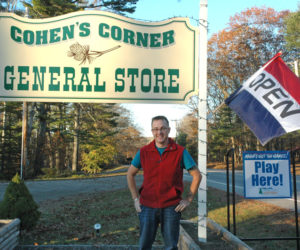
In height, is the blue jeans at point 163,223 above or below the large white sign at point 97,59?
below

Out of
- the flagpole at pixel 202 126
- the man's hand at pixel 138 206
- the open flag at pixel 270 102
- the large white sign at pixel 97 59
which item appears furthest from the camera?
the large white sign at pixel 97 59

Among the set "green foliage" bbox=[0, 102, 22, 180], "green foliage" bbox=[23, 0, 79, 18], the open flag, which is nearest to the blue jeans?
the open flag

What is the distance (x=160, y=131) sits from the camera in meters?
3.28

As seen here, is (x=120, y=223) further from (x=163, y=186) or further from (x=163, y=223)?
(x=163, y=186)

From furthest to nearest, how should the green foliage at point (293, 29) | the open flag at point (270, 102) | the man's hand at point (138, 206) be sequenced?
the green foliage at point (293, 29), the open flag at point (270, 102), the man's hand at point (138, 206)

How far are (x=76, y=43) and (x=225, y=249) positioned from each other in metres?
3.85

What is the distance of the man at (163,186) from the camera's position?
322 centimetres

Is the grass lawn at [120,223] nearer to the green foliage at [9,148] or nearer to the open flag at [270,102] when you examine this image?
the open flag at [270,102]

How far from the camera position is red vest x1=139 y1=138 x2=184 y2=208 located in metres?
3.22

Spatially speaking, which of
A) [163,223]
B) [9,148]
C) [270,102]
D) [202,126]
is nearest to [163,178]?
[163,223]

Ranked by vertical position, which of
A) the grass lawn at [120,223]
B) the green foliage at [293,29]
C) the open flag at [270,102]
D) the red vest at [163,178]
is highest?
the green foliage at [293,29]

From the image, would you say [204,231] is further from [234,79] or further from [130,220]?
[234,79]

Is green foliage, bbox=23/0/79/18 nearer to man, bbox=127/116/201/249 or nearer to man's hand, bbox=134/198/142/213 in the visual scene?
man, bbox=127/116/201/249

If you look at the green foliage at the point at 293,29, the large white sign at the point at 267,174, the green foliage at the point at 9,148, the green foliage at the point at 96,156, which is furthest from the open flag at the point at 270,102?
the green foliage at the point at 9,148
